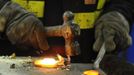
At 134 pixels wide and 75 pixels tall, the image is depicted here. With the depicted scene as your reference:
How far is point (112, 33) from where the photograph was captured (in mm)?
1286

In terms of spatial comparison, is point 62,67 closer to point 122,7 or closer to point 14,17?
point 14,17

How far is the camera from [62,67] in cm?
120

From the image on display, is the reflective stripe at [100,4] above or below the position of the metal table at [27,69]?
above

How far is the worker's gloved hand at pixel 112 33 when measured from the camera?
125 centimetres

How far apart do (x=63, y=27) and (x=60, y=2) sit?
16.1 inches

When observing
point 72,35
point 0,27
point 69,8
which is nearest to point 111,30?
point 72,35

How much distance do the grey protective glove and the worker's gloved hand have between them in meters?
0.22

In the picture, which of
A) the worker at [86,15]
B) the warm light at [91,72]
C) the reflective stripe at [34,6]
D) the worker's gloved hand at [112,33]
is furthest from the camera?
the reflective stripe at [34,6]

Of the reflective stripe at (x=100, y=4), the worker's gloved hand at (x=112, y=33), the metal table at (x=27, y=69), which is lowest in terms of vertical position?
the metal table at (x=27, y=69)

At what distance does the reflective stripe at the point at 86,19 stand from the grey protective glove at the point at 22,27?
309 mm

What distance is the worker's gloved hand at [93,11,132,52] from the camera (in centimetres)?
125

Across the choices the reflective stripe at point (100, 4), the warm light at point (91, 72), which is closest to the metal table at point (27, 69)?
the warm light at point (91, 72)

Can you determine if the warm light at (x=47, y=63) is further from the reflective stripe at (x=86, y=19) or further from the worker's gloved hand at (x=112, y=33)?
the reflective stripe at (x=86, y=19)

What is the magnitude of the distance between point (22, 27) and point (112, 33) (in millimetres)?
358
